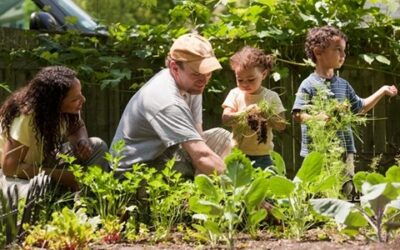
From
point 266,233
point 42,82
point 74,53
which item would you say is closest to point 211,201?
point 266,233

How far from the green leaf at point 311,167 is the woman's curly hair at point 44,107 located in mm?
1648

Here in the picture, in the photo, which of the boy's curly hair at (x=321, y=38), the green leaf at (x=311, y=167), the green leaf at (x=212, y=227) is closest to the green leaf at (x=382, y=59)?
the boy's curly hair at (x=321, y=38)

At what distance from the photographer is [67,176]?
4.20 metres

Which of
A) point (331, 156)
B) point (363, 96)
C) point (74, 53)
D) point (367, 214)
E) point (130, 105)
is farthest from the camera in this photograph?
point (363, 96)

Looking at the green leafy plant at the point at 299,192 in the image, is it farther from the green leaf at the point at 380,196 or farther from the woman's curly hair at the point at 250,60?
the woman's curly hair at the point at 250,60

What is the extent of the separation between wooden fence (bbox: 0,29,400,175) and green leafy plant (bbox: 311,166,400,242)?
3.38 meters

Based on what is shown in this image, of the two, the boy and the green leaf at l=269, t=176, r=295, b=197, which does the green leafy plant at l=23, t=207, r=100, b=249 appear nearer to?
the green leaf at l=269, t=176, r=295, b=197

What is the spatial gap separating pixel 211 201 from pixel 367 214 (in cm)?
62

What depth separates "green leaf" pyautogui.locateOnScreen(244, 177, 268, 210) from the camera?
3117 millimetres

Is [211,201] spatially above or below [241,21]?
below

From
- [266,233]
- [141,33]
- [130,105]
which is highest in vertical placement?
[141,33]

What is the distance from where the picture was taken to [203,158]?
378 centimetres

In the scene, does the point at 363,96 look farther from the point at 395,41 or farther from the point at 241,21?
the point at 241,21

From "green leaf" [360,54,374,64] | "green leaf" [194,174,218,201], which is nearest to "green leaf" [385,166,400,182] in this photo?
"green leaf" [194,174,218,201]
